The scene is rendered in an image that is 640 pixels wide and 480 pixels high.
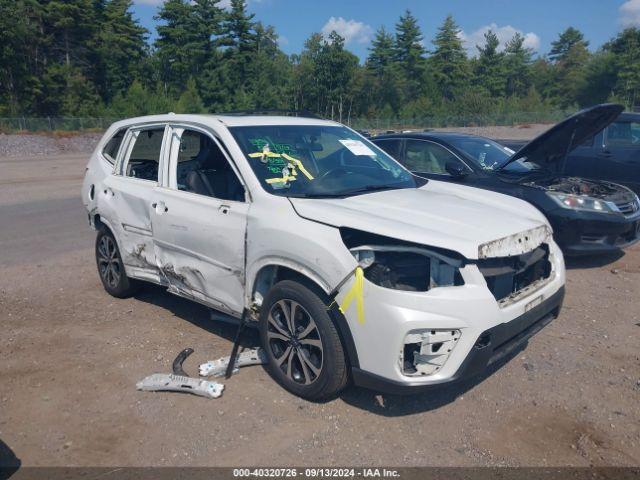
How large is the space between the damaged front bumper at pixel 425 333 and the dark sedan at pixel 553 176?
12.1 feet

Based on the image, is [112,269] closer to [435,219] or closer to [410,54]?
[435,219]

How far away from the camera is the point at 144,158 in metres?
5.68

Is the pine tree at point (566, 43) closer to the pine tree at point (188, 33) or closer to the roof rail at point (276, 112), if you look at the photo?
the pine tree at point (188, 33)

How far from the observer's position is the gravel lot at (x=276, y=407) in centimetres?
322

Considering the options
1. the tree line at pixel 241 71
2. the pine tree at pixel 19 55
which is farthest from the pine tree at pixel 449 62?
the pine tree at pixel 19 55

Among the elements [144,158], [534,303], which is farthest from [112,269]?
[534,303]

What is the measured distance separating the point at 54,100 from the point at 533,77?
72.8 meters

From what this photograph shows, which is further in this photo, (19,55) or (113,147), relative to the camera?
(19,55)

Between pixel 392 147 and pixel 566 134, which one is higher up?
pixel 566 134

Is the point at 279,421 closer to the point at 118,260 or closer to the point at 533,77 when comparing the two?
the point at 118,260

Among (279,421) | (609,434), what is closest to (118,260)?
(279,421)

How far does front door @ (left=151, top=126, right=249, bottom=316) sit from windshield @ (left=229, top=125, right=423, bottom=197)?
243 mm

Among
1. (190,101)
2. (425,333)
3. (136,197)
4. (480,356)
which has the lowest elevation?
(480,356)

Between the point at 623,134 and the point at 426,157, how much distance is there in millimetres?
3574
